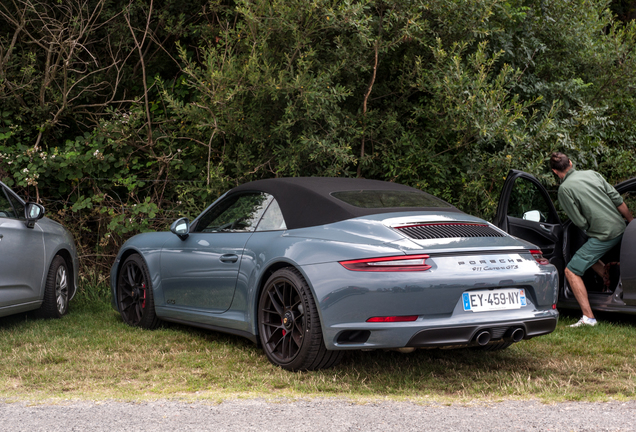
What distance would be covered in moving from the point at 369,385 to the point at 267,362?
95 centimetres

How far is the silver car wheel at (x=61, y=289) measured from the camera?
744cm

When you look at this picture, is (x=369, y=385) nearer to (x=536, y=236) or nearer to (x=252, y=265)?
(x=252, y=265)

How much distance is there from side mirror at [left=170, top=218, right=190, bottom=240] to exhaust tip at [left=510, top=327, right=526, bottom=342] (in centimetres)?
293

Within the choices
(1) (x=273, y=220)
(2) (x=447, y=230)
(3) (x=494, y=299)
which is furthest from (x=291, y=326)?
(3) (x=494, y=299)

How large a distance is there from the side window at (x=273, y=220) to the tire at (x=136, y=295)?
1.71m

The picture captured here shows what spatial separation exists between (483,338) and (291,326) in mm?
1279

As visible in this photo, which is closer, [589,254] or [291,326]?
[291,326]

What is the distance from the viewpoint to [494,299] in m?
4.41

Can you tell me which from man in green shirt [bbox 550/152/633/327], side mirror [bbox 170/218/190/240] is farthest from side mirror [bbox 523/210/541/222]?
side mirror [bbox 170/218/190/240]

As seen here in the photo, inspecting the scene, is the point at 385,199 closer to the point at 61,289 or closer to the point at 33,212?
the point at 33,212

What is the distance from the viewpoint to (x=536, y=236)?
714 centimetres

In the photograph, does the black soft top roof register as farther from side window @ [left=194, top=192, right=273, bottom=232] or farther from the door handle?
the door handle

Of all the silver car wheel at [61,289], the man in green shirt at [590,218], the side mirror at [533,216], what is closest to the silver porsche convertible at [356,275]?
the side mirror at [533,216]

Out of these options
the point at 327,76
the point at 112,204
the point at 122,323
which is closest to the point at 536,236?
the point at 327,76
